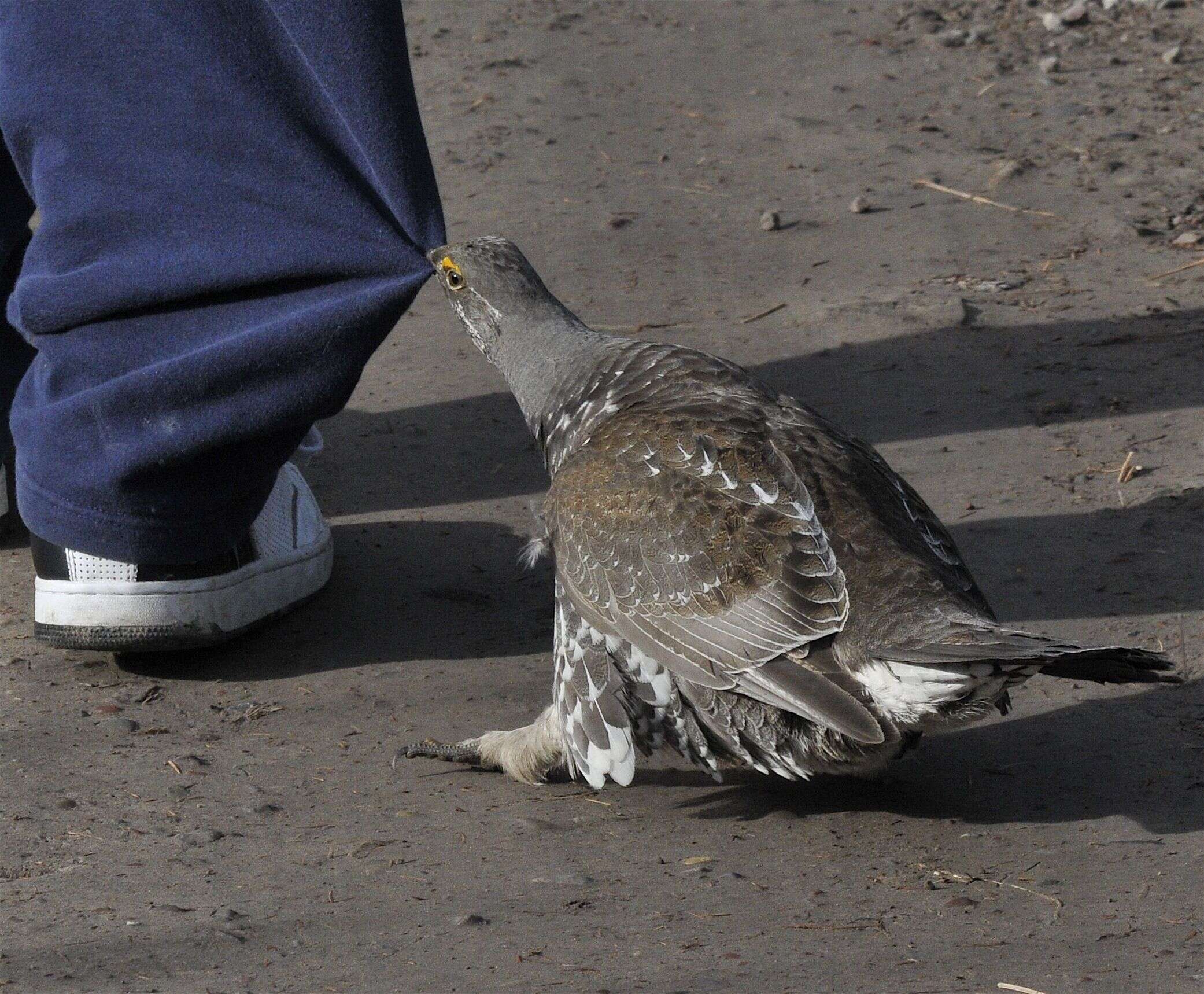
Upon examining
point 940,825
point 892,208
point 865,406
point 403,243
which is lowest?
point 940,825

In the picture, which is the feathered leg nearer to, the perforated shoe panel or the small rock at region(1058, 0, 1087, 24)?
the perforated shoe panel

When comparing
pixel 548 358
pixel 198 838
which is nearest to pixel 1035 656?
pixel 548 358

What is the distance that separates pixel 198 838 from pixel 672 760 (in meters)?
1.29

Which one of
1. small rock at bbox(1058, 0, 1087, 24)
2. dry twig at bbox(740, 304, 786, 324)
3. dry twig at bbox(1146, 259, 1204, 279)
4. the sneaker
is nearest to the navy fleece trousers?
the sneaker

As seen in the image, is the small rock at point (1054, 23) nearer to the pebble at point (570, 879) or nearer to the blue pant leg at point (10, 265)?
the blue pant leg at point (10, 265)

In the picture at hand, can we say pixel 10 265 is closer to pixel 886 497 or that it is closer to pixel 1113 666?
pixel 886 497

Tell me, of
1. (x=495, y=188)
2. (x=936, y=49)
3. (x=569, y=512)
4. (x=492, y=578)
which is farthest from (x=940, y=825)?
(x=936, y=49)

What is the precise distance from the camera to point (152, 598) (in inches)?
172

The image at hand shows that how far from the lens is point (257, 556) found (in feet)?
15.2

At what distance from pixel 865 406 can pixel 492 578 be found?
6.03ft

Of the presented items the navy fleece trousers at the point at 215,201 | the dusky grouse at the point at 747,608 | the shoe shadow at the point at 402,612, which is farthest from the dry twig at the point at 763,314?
the navy fleece trousers at the point at 215,201

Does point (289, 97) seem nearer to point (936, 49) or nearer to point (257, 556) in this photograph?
point (257, 556)

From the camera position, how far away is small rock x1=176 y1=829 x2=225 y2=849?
3.64 m

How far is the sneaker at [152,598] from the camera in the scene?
4.35 m
